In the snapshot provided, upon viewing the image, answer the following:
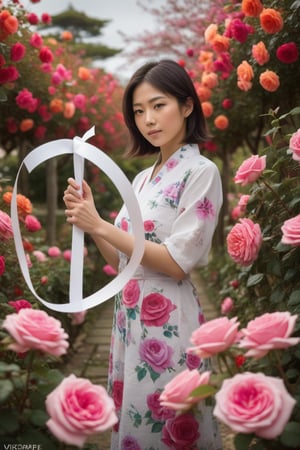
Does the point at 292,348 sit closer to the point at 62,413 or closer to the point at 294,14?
the point at 62,413

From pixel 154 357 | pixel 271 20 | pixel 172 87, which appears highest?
pixel 271 20

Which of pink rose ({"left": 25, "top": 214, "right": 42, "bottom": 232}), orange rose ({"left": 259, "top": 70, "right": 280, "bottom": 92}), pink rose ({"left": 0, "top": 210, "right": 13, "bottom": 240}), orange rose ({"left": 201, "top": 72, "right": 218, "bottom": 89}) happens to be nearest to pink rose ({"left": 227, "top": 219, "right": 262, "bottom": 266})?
pink rose ({"left": 0, "top": 210, "right": 13, "bottom": 240})

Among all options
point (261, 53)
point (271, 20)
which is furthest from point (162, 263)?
point (261, 53)

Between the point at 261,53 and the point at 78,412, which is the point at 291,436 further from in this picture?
the point at 261,53

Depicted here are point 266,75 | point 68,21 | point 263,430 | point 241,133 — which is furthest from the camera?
point 68,21

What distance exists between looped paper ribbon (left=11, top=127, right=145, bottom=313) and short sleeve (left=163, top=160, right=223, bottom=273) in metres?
0.29

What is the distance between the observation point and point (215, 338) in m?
1.01

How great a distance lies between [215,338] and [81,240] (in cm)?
55

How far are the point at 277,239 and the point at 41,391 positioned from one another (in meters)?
1.01

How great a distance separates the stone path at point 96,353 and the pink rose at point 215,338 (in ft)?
5.95

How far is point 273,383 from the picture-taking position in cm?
94

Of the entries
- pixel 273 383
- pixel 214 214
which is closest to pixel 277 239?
pixel 214 214

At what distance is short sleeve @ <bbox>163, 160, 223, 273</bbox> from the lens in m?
1.66

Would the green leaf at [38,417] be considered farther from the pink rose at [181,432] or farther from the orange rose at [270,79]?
the orange rose at [270,79]
